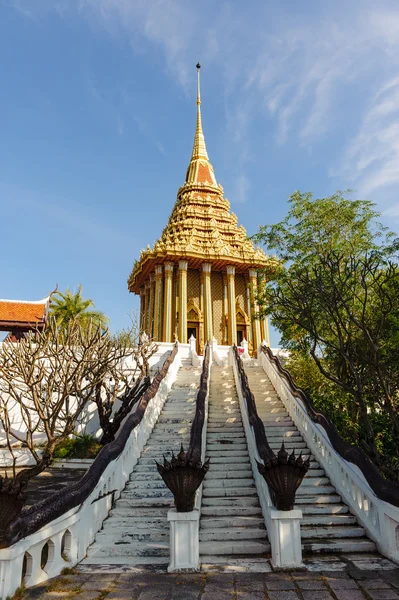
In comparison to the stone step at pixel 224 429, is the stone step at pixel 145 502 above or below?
below

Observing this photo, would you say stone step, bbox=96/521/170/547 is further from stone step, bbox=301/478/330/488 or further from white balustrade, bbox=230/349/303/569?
stone step, bbox=301/478/330/488

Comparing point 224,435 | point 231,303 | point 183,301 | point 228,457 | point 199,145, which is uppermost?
point 199,145

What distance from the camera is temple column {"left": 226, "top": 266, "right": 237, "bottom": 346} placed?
30.8 metres

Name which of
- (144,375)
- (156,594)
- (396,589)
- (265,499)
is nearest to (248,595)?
(156,594)

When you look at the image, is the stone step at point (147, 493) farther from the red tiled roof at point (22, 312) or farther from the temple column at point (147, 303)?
the temple column at point (147, 303)

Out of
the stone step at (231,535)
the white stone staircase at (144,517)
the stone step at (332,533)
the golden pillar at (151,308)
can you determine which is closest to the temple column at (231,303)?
the golden pillar at (151,308)

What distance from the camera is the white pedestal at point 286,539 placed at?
5.34 m

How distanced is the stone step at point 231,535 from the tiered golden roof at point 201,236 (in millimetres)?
25459

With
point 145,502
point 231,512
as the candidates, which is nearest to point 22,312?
point 145,502

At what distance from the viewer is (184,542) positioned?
5.43 metres

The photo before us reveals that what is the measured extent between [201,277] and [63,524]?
90.3 ft

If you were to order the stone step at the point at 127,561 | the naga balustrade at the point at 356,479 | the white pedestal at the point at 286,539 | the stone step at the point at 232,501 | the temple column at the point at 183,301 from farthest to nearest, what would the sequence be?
the temple column at the point at 183,301 → the stone step at the point at 232,501 → the naga balustrade at the point at 356,479 → the stone step at the point at 127,561 → the white pedestal at the point at 286,539

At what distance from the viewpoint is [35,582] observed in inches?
189

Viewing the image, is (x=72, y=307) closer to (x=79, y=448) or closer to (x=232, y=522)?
(x=79, y=448)
